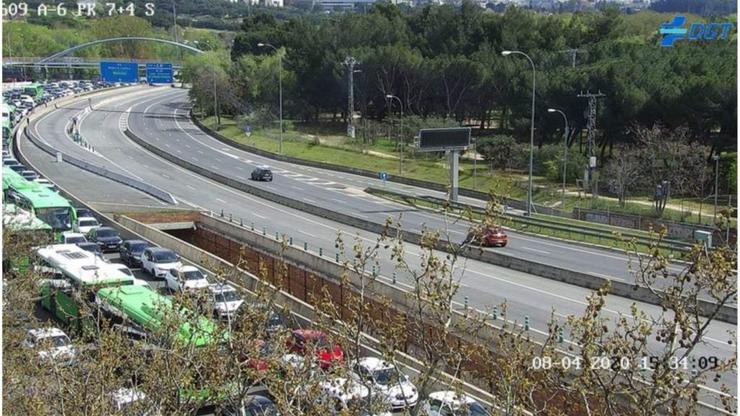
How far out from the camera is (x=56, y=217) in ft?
124

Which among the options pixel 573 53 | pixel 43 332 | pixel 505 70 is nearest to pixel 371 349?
pixel 43 332

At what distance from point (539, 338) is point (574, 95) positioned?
4218cm

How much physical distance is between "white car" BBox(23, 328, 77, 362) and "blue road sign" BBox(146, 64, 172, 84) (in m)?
64.6

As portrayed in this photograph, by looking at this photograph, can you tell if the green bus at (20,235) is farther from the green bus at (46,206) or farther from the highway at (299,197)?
the highway at (299,197)

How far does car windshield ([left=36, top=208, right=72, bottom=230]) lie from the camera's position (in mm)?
37431

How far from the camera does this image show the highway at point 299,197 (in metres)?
29.1

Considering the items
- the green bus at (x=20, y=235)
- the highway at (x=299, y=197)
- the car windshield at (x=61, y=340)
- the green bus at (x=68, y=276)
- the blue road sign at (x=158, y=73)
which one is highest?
the blue road sign at (x=158, y=73)

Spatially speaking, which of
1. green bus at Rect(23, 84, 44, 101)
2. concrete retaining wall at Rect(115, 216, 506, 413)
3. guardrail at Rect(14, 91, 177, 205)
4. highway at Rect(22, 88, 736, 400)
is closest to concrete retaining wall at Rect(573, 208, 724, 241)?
highway at Rect(22, 88, 736, 400)

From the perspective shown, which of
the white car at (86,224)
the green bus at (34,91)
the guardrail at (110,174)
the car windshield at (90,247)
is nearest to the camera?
the car windshield at (90,247)

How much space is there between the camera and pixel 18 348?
18.2 metres

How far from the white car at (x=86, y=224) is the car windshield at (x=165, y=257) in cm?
602

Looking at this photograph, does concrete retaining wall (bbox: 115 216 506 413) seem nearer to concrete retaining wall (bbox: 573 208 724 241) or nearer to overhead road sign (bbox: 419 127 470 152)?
overhead road sign (bbox: 419 127 470 152)

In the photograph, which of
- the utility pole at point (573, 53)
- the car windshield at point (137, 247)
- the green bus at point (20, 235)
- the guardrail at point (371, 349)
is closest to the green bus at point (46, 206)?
the green bus at point (20, 235)

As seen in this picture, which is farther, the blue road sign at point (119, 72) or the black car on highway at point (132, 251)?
the blue road sign at point (119, 72)
